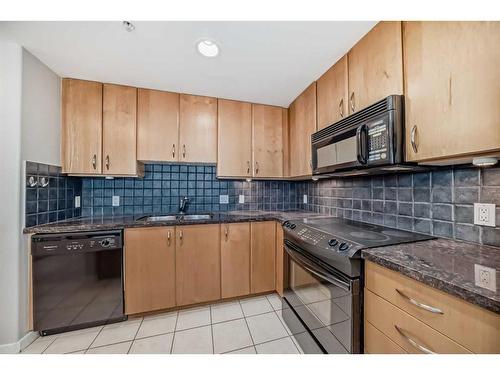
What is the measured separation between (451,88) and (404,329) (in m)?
1.01

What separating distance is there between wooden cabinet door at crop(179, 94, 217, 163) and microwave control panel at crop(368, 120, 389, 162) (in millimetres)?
1512

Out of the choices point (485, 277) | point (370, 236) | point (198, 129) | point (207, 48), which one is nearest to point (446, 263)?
point (485, 277)

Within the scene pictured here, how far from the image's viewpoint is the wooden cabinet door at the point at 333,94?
1455 mm

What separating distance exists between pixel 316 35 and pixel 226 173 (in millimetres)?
1430

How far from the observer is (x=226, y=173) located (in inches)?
87.4

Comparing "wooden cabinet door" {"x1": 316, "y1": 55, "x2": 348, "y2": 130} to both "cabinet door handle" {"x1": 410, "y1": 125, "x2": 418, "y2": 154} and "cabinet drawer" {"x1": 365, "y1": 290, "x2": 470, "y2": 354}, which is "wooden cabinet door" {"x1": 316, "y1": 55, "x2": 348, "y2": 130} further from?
"cabinet drawer" {"x1": 365, "y1": 290, "x2": 470, "y2": 354}

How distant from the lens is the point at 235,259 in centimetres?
197

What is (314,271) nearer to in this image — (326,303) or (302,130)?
(326,303)

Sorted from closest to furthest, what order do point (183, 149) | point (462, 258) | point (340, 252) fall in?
point (462, 258) → point (340, 252) → point (183, 149)

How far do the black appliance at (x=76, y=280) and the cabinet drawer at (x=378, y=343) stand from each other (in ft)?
5.84

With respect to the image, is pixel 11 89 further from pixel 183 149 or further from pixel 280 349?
pixel 280 349

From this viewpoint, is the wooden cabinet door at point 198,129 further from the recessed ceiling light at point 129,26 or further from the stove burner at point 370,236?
the stove burner at point 370,236

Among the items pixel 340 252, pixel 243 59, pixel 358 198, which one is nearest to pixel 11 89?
pixel 243 59

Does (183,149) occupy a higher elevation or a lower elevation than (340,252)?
higher
